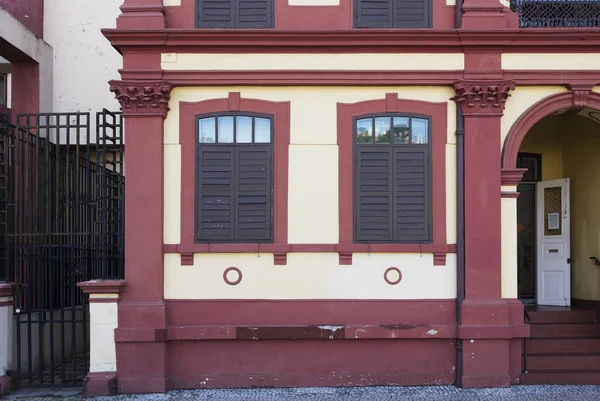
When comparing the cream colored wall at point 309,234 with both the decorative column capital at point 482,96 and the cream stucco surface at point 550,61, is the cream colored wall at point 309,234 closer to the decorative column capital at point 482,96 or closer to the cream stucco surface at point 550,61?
the decorative column capital at point 482,96

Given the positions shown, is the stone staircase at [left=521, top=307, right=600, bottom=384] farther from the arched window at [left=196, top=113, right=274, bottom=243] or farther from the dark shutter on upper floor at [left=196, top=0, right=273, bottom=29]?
the dark shutter on upper floor at [left=196, top=0, right=273, bottom=29]

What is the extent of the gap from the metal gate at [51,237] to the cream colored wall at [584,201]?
7.41 m

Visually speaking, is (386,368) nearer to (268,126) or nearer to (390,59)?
(268,126)

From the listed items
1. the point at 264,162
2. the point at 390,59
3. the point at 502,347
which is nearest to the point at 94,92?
the point at 264,162

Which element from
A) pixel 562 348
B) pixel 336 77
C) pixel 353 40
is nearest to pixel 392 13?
pixel 353 40

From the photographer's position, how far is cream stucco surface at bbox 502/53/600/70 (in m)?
8.81

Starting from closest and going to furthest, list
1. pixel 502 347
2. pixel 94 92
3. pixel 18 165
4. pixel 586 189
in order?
pixel 502 347 < pixel 18 165 < pixel 586 189 < pixel 94 92

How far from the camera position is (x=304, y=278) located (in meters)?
8.77

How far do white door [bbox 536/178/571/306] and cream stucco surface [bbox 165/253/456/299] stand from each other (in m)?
2.78

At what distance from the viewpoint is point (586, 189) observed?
414 inches

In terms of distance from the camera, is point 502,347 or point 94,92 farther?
point 94,92

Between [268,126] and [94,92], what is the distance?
4.58 m

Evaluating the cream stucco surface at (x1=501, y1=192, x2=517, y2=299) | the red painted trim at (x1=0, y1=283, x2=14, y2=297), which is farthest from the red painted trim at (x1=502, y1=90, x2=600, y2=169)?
the red painted trim at (x1=0, y1=283, x2=14, y2=297)

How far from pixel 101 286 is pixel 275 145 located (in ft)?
9.97
